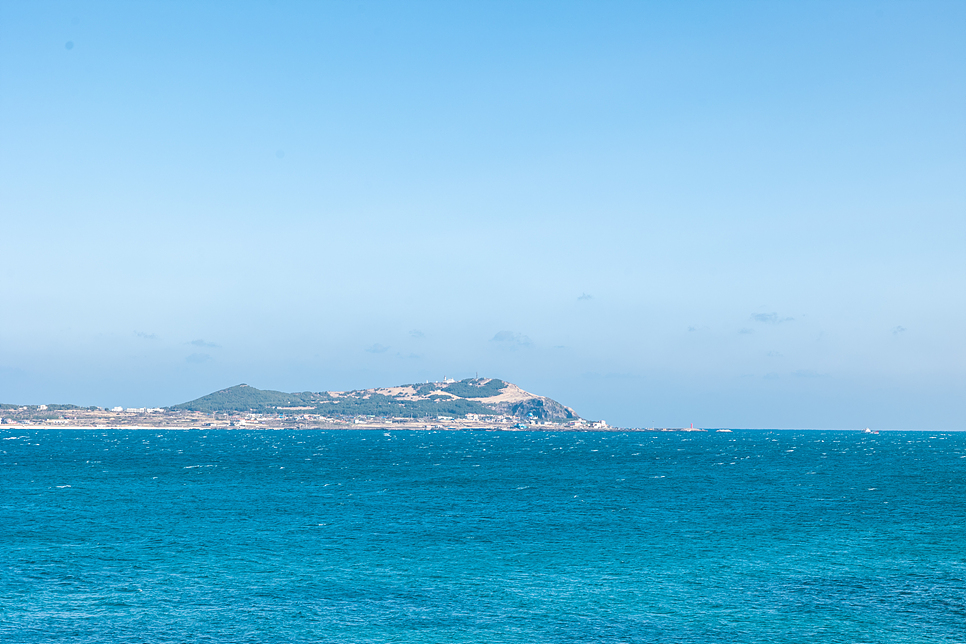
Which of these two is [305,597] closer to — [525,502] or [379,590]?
[379,590]

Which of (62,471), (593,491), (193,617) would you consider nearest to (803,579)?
(193,617)

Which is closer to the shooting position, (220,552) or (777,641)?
(777,641)

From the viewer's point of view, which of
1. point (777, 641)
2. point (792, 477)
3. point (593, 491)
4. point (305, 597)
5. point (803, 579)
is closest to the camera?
point (777, 641)

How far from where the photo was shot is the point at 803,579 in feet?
236

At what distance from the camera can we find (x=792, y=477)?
185 m

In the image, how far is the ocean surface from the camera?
57125mm

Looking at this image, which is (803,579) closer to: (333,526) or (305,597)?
(305,597)

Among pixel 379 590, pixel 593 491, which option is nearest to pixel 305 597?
pixel 379 590

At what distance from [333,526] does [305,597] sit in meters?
36.6

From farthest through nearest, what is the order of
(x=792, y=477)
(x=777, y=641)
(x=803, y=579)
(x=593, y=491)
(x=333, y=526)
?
(x=792, y=477), (x=593, y=491), (x=333, y=526), (x=803, y=579), (x=777, y=641)

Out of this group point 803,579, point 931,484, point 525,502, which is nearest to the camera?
point 803,579

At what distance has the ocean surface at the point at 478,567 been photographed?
57125mm

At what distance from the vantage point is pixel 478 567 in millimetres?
76062

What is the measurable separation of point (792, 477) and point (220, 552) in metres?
142
